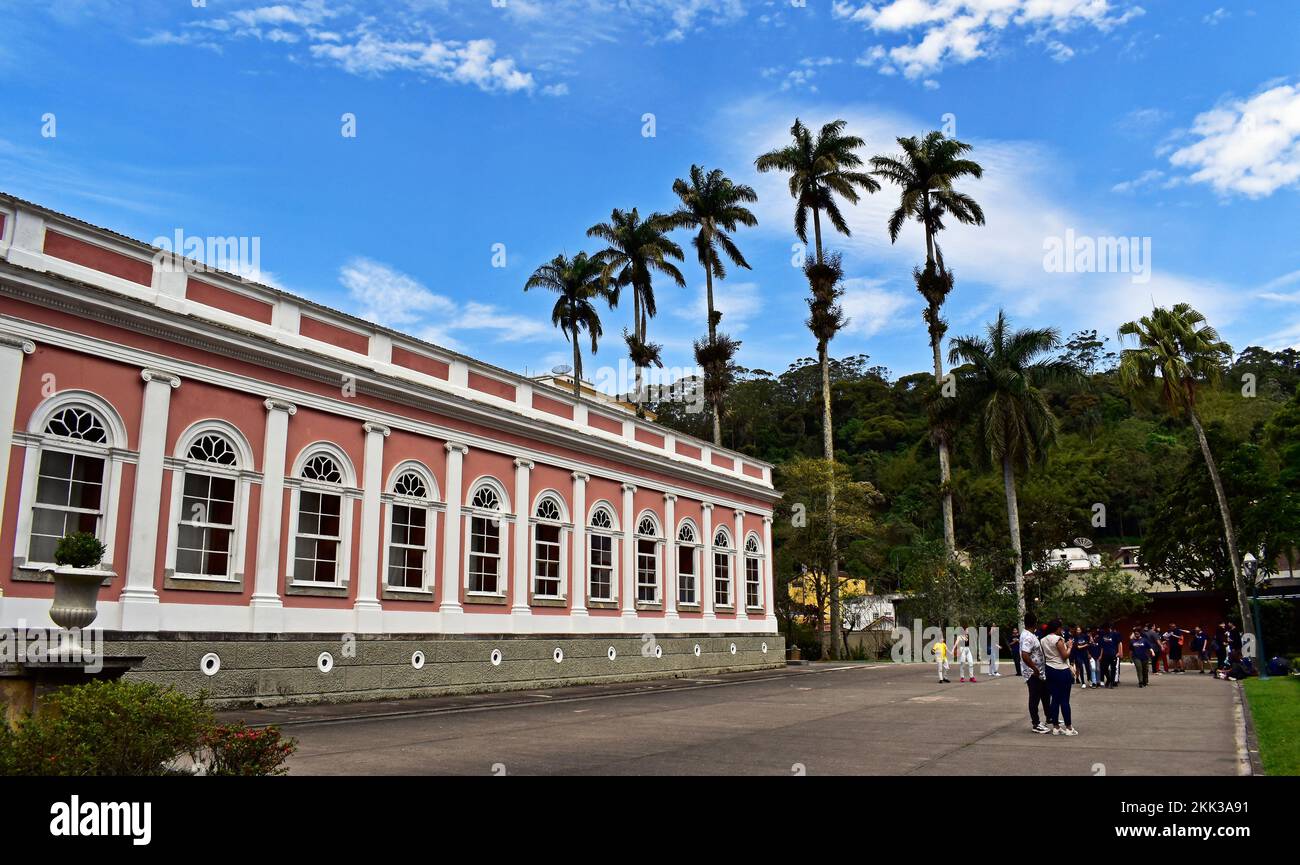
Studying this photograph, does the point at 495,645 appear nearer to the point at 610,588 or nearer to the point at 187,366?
the point at 610,588

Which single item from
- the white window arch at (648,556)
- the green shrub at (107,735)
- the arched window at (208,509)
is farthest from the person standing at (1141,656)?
the green shrub at (107,735)

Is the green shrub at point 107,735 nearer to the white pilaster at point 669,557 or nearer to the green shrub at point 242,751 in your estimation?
the green shrub at point 242,751

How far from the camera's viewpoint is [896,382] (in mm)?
80250

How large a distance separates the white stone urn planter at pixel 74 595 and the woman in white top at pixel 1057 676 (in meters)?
11.9

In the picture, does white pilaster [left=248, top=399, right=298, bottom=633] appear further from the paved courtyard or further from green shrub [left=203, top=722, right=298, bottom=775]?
green shrub [left=203, top=722, right=298, bottom=775]

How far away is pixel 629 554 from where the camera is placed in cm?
2806

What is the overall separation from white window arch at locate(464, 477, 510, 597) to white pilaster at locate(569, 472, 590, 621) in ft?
9.12

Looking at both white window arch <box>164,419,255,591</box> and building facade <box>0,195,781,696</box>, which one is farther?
white window arch <box>164,419,255,591</box>

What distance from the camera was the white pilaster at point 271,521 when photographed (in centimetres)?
1742

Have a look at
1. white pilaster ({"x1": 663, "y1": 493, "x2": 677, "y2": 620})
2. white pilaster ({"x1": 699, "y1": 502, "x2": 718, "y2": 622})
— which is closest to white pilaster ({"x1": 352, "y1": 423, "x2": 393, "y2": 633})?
white pilaster ({"x1": 663, "y1": 493, "x2": 677, "y2": 620})

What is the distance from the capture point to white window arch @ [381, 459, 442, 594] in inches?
805

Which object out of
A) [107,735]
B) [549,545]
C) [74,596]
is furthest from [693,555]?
[107,735]
